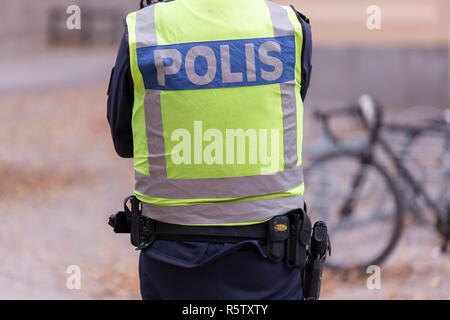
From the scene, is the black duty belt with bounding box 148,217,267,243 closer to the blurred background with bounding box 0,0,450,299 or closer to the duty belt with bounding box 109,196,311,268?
the duty belt with bounding box 109,196,311,268

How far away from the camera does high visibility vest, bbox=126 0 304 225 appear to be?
2566mm

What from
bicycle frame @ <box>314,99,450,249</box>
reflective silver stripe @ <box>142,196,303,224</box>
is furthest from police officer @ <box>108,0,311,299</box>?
bicycle frame @ <box>314,99,450,249</box>

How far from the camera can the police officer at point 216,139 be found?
257 centimetres

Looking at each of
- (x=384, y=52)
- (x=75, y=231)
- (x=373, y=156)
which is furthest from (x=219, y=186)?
(x=384, y=52)

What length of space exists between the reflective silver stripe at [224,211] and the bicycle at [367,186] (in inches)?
125

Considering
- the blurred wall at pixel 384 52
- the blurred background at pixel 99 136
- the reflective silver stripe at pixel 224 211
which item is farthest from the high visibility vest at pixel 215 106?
the blurred wall at pixel 384 52

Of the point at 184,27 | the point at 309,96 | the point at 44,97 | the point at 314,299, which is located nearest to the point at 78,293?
the point at 314,299

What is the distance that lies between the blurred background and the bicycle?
28 cm

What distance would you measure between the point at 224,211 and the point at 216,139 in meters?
0.25

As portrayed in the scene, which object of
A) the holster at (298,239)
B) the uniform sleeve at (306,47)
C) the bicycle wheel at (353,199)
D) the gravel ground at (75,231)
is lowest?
the gravel ground at (75,231)

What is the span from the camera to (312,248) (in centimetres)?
287

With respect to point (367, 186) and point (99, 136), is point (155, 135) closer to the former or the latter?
point (367, 186)

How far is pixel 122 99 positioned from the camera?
2676mm

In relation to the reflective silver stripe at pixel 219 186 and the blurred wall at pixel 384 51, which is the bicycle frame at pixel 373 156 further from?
the blurred wall at pixel 384 51
